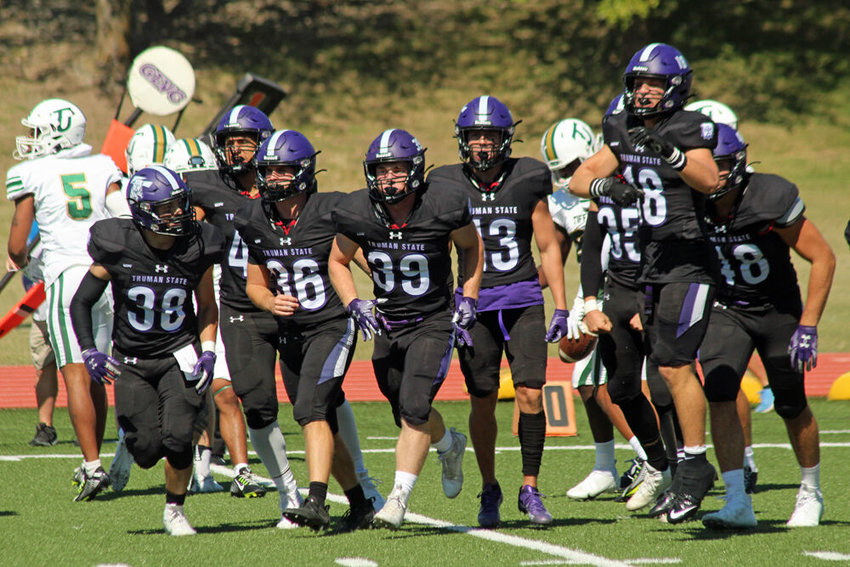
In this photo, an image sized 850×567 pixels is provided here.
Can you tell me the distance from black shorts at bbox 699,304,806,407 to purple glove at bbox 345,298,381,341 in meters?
1.57

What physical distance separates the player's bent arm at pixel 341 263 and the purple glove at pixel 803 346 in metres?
2.05

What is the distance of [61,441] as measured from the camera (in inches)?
360

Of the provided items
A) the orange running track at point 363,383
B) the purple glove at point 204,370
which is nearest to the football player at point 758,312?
the purple glove at point 204,370

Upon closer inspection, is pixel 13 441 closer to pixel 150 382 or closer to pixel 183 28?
pixel 150 382

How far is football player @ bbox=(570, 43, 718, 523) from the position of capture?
5574mm

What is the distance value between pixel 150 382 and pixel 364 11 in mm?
24159

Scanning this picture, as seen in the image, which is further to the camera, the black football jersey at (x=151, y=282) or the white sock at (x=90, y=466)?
the white sock at (x=90, y=466)

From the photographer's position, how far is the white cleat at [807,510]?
586 cm

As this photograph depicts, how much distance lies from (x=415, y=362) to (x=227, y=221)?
1620 mm

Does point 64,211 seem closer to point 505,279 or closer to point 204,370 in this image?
point 204,370

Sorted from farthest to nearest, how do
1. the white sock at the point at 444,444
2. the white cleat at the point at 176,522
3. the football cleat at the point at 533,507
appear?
1. the white sock at the point at 444,444
2. the football cleat at the point at 533,507
3. the white cleat at the point at 176,522

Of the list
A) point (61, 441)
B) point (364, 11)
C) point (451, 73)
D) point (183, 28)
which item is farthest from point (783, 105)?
point (61, 441)

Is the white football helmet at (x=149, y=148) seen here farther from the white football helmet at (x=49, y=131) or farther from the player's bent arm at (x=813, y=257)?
the player's bent arm at (x=813, y=257)

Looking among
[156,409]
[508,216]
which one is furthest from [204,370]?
[508,216]
